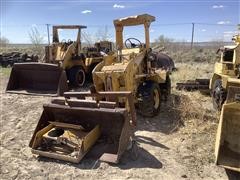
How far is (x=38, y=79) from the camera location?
970 centimetres

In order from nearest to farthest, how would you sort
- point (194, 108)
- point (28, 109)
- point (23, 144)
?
point (23, 144) < point (194, 108) < point (28, 109)

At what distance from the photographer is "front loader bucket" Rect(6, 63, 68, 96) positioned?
9.16 m

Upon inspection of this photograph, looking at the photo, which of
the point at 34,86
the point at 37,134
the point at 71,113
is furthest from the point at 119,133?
the point at 34,86

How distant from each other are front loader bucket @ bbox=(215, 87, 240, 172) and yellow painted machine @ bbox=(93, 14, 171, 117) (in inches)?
96.9

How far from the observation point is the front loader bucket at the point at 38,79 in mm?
9158

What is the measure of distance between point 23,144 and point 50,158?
3.21 feet

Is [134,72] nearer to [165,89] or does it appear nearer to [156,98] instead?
[156,98]

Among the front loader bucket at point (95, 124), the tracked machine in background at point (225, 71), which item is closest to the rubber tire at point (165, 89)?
the tracked machine in background at point (225, 71)

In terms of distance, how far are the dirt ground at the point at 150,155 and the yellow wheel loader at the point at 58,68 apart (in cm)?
198

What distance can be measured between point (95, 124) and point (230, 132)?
7.03ft

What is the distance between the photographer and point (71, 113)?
18.7 feet

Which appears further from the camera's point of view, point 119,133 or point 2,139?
point 2,139

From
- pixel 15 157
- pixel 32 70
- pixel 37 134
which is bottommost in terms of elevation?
pixel 15 157

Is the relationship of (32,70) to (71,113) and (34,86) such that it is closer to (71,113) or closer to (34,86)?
(34,86)
